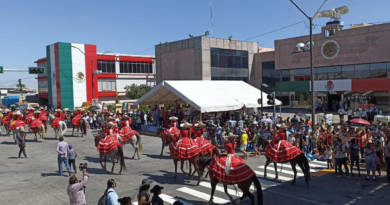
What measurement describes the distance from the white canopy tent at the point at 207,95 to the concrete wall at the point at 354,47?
47.2 feet

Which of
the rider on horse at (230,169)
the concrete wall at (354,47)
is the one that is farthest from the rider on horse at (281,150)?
the concrete wall at (354,47)

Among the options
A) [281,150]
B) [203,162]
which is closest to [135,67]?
[203,162]

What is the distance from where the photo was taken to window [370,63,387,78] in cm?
3412

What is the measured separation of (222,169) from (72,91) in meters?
50.4

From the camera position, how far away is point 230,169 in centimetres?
910

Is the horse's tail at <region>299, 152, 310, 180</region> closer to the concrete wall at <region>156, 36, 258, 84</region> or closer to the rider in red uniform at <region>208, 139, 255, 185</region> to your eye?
the rider in red uniform at <region>208, 139, 255, 185</region>

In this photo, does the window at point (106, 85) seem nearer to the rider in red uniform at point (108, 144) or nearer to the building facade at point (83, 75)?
the building facade at point (83, 75)

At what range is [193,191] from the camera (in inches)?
431

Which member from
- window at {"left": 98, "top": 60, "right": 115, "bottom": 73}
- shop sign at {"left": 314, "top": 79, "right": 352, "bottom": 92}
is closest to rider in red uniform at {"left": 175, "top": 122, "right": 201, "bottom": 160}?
shop sign at {"left": 314, "top": 79, "right": 352, "bottom": 92}

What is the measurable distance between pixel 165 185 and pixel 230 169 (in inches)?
134

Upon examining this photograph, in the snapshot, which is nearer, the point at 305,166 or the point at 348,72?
the point at 305,166

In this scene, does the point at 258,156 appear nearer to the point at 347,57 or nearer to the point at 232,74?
the point at 347,57

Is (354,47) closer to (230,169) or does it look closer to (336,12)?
(336,12)

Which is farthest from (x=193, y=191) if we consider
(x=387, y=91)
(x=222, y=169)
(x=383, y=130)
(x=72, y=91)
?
(x=72, y=91)
